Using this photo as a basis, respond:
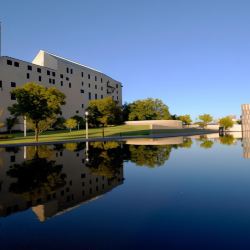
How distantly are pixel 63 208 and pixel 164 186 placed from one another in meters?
4.01

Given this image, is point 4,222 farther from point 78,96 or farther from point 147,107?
point 147,107

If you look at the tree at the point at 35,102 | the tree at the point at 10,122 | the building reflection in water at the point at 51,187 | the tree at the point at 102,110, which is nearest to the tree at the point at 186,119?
the tree at the point at 102,110

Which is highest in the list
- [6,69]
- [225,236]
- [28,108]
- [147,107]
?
[6,69]

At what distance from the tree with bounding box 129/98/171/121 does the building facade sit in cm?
1075

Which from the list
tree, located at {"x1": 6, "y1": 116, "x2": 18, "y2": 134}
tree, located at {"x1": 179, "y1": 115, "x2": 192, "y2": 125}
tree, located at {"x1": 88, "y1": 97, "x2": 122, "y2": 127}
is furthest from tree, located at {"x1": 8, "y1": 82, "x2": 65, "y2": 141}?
tree, located at {"x1": 179, "y1": 115, "x2": 192, "y2": 125}

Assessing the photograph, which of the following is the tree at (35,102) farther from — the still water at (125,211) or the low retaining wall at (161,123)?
the low retaining wall at (161,123)

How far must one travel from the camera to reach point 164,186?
30.3ft

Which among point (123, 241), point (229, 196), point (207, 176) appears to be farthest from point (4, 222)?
point (207, 176)

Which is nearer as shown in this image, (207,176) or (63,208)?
(63,208)

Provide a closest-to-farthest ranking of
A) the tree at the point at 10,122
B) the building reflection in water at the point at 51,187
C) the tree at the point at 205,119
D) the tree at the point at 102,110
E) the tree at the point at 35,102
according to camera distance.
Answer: the building reflection in water at the point at 51,187 → the tree at the point at 35,102 → the tree at the point at 10,122 → the tree at the point at 102,110 → the tree at the point at 205,119

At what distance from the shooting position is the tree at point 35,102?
3525cm

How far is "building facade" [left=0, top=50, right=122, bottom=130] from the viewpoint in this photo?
2221 inches

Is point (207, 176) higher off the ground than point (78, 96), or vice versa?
point (78, 96)

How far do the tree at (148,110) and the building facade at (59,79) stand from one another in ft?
35.3
